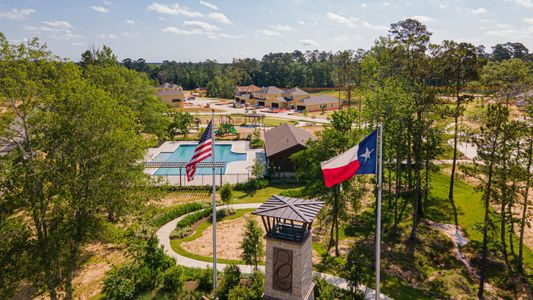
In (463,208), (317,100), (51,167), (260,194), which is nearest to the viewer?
(51,167)

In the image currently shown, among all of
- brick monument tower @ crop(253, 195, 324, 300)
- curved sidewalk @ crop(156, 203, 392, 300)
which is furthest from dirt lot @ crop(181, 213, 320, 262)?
brick monument tower @ crop(253, 195, 324, 300)

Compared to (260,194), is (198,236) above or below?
below

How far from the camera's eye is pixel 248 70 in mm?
155500

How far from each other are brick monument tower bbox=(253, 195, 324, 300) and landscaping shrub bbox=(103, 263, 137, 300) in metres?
7.74

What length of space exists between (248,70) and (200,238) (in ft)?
452

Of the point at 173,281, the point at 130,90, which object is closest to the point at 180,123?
the point at 130,90

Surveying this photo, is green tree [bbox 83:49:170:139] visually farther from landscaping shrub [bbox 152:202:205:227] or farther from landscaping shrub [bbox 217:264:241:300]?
landscaping shrub [bbox 217:264:241:300]

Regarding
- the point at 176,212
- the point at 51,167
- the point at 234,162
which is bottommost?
Result: the point at 176,212

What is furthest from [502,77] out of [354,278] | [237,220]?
[237,220]

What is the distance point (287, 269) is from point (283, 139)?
94.7 feet

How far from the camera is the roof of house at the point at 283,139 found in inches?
1564

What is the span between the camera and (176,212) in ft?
94.8

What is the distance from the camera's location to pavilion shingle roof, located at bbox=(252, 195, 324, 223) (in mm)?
13984

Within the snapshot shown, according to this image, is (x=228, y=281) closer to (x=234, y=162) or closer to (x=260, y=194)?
(x=260, y=194)
